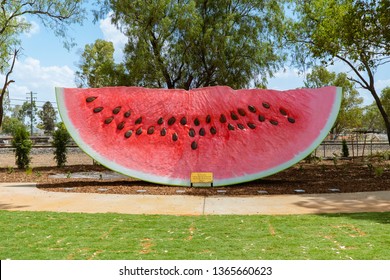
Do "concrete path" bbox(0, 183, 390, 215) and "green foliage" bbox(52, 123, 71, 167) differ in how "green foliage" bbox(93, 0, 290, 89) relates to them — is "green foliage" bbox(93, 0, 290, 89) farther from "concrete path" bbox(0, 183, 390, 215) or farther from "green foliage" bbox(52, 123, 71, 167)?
"concrete path" bbox(0, 183, 390, 215)

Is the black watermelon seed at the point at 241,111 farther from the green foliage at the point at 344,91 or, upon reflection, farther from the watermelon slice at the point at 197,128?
the green foliage at the point at 344,91

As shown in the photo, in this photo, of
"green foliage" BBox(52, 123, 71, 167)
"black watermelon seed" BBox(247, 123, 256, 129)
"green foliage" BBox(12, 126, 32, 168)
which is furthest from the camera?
"green foliage" BBox(52, 123, 71, 167)

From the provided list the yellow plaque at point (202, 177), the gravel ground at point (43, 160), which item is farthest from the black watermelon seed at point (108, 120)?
the gravel ground at point (43, 160)

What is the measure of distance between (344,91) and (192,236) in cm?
4730

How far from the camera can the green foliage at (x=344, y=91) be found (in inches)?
1802

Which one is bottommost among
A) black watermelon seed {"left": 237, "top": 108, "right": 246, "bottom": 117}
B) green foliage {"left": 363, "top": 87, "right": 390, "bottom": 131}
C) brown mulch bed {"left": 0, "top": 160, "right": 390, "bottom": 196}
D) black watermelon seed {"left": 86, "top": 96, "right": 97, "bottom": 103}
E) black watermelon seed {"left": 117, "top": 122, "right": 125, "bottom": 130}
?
brown mulch bed {"left": 0, "top": 160, "right": 390, "bottom": 196}

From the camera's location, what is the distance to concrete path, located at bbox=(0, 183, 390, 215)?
8.11 m

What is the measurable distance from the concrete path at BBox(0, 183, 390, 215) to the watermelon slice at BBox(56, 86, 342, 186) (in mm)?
1327

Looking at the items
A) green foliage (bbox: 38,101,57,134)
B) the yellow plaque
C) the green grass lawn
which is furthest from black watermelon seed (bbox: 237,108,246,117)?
green foliage (bbox: 38,101,57,134)

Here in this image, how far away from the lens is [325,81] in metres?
46.3

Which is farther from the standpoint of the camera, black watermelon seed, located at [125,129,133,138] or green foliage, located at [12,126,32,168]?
green foliage, located at [12,126,32,168]

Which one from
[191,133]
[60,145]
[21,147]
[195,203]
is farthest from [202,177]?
[21,147]

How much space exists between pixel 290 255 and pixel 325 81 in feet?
144

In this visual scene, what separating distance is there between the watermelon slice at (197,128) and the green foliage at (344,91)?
31.0 m
